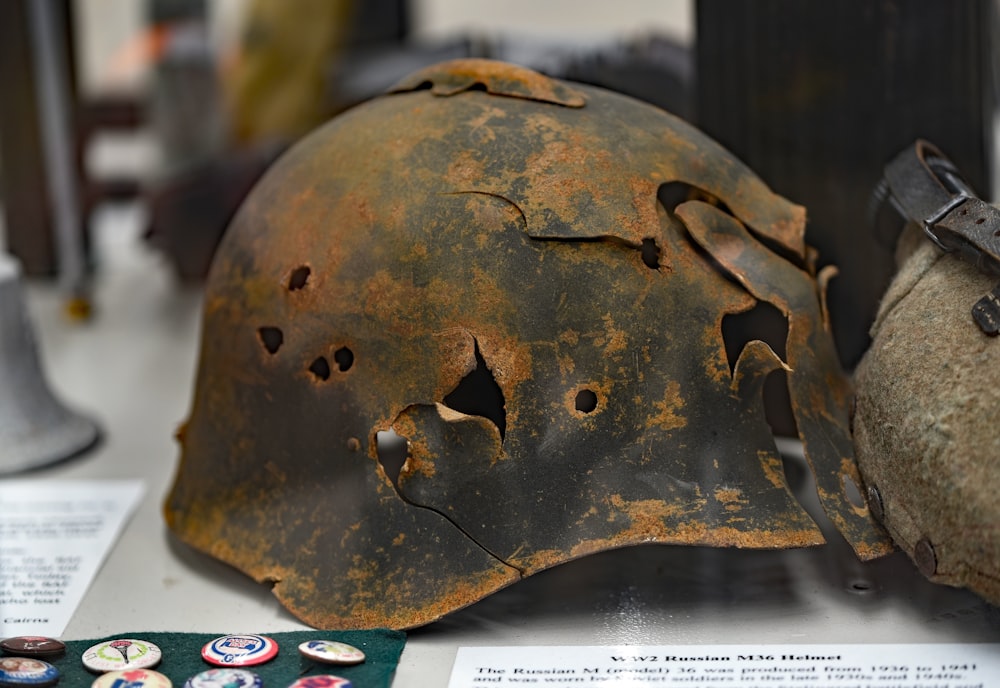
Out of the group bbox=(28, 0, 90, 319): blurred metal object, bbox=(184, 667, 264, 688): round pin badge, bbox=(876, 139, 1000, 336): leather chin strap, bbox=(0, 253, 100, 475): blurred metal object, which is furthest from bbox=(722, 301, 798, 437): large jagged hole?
bbox=(28, 0, 90, 319): blurred metal object

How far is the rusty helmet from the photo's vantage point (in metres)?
1.55

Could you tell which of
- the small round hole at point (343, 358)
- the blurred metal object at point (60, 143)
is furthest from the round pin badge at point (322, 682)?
the blurred metal object at point (60, 143)

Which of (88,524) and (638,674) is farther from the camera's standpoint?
(88,524)

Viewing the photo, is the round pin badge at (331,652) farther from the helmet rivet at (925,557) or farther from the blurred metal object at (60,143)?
the blurred metal object at (60,143)

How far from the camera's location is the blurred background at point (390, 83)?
7.33ft

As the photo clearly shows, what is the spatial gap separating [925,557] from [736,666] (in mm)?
248

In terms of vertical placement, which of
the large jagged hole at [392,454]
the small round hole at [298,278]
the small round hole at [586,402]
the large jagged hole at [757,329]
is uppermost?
the small round hole at [298,278]

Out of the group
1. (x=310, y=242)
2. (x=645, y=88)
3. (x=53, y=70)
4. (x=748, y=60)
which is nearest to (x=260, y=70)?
(x=53, y=70)

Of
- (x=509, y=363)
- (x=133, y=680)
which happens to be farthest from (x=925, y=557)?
(x=133, y=680)

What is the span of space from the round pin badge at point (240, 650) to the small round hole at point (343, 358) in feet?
1.14

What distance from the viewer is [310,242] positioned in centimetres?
168

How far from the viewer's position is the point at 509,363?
155 centimetres

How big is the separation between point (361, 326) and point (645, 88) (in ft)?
5.96

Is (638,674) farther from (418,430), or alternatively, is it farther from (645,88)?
(645,88)
